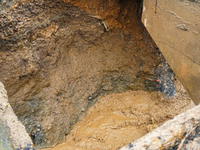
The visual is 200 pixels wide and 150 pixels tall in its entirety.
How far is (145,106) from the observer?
13.6 ft

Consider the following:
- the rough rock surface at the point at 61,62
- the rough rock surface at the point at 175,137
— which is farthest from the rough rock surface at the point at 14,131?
the rough rock surface at the point at 61,62

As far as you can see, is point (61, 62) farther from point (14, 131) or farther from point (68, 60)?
point (14, 131)

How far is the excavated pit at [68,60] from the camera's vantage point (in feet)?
9.11

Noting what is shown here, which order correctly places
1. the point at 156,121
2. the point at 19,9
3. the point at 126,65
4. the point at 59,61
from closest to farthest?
the point at 19,9
the point at 59,61
the point at 156,121
the point at 126,65

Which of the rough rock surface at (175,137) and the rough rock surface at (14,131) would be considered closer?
the rough rock surface at (175,137)

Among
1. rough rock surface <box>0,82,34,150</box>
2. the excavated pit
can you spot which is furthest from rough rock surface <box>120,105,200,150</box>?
the excavated pit

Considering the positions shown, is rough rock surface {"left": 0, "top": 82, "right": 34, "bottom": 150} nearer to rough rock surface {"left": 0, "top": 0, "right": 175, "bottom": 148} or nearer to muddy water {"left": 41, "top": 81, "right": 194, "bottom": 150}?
rough rock surface {"left": 0, "top": 0, "right": 175, "bottom": 148}

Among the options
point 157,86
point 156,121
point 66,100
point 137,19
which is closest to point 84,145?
point 66,100

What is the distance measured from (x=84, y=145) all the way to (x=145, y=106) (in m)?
1.67

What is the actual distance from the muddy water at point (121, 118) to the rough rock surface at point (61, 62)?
19 centimetres

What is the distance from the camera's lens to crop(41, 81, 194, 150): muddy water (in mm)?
3414

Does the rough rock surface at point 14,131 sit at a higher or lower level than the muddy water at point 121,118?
higher

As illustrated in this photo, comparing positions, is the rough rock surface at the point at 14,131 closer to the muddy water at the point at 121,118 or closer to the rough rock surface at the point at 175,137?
the rough rock surface at the point at 175,137

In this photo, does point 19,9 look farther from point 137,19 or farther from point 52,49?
point 137,19
